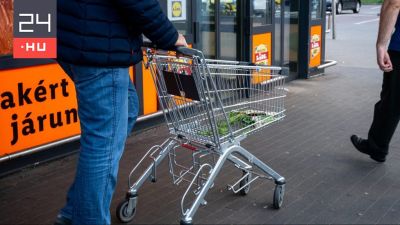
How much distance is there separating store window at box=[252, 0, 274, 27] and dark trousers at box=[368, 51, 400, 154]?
357cm

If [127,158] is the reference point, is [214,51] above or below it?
above

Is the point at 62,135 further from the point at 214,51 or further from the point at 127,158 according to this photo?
the point at 214,51

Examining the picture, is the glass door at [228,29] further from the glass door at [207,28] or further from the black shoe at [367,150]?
the black shoe at [367,150]

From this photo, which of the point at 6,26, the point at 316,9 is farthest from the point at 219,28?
the point at 6,26

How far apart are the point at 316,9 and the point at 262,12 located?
1.85 metres

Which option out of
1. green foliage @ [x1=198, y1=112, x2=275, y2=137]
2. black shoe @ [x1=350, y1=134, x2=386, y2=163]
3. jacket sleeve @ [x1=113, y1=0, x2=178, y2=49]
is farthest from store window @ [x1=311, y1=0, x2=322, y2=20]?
jacket sleeve @ [x1=113, y1=0, x2=178, y2=49]

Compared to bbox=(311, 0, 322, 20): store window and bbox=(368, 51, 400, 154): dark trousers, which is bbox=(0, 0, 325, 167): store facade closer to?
bbox=(311, 0, 322, 20): store window

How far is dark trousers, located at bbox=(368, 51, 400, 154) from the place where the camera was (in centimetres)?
488

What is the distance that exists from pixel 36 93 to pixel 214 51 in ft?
10.7

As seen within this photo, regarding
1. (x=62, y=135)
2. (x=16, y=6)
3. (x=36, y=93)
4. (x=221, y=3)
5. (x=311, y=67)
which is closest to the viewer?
(x=16, y=6)

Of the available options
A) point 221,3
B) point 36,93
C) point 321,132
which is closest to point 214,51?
point 221,3

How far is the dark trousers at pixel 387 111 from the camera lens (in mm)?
4883

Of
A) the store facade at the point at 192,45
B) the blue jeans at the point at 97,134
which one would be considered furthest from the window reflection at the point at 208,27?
the blue jeans at the point at 97,134

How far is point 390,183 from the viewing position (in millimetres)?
4648
